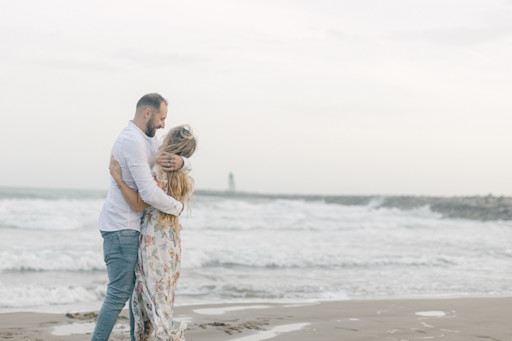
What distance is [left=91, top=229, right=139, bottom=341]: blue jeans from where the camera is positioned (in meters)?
3.14

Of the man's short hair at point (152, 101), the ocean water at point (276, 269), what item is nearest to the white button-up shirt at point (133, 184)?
the man's short hair at point (152, 101)

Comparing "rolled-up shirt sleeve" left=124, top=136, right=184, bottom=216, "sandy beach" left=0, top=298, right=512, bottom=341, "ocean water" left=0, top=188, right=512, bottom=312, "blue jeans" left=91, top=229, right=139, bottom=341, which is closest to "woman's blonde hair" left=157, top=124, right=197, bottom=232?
"rolled-up shirt sleeve" left=124, top=136, right=184, bottom=216

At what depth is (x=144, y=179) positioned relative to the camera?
10.00 ft

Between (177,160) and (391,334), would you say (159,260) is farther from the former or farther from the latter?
(391,334)

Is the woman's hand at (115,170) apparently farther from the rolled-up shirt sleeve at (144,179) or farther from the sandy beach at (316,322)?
the sandy beach at (316,322)

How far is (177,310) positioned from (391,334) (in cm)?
210

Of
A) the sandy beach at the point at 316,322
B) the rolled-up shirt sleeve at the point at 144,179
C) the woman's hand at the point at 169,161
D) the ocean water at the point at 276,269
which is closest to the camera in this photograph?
the rolled-up shirt sleeve at the point at 144,179

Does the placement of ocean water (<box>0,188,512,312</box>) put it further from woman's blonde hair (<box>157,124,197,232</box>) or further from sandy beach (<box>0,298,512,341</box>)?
woman's blonde hair (<box>157,124,197,232</box>)

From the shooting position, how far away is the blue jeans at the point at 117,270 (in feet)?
10.3

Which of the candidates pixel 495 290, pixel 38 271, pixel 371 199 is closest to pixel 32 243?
pixel 38 271

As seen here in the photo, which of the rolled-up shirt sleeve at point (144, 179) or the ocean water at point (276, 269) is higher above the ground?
the rolled-up shirt sleeve at point (144, 179)

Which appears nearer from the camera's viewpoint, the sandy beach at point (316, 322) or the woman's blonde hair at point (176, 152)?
the woman's blonde hair at point (176, 152)

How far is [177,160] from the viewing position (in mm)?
3160

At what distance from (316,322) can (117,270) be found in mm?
2323
